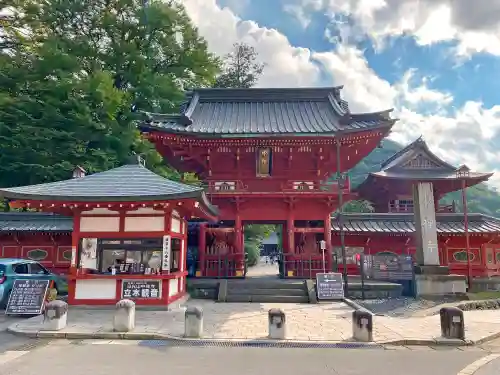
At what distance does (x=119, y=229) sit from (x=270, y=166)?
8603mm

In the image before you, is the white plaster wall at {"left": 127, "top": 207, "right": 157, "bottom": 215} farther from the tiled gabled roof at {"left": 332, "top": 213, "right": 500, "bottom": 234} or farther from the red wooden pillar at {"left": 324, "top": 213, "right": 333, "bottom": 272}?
the tiled gabled roof at {"left": 332, "top": 213, "right": 500, "bottom": 234}

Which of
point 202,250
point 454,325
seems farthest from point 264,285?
point 454,325

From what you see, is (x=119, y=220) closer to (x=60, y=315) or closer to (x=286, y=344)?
(x=60, y=315)

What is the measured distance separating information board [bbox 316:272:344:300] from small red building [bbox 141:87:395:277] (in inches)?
101

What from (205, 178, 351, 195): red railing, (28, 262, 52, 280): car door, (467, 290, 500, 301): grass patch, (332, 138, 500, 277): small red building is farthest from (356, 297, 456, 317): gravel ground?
(28, 262, 52, 280): car door

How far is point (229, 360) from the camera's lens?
7.40 metres

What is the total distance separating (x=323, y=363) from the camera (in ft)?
23.9

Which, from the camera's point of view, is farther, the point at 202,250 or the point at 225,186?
the point at 225,186

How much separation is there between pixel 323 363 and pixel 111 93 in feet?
68.8

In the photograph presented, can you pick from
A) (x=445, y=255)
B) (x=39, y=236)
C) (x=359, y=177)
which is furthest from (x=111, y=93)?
(x=359, y=177)

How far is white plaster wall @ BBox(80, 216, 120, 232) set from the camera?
43.6ft

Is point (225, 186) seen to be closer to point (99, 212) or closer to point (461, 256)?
point (99, 212)

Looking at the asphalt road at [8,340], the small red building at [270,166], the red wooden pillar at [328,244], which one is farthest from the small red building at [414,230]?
the asphalt road at [8,340]

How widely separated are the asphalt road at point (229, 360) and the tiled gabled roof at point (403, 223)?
1237cm
